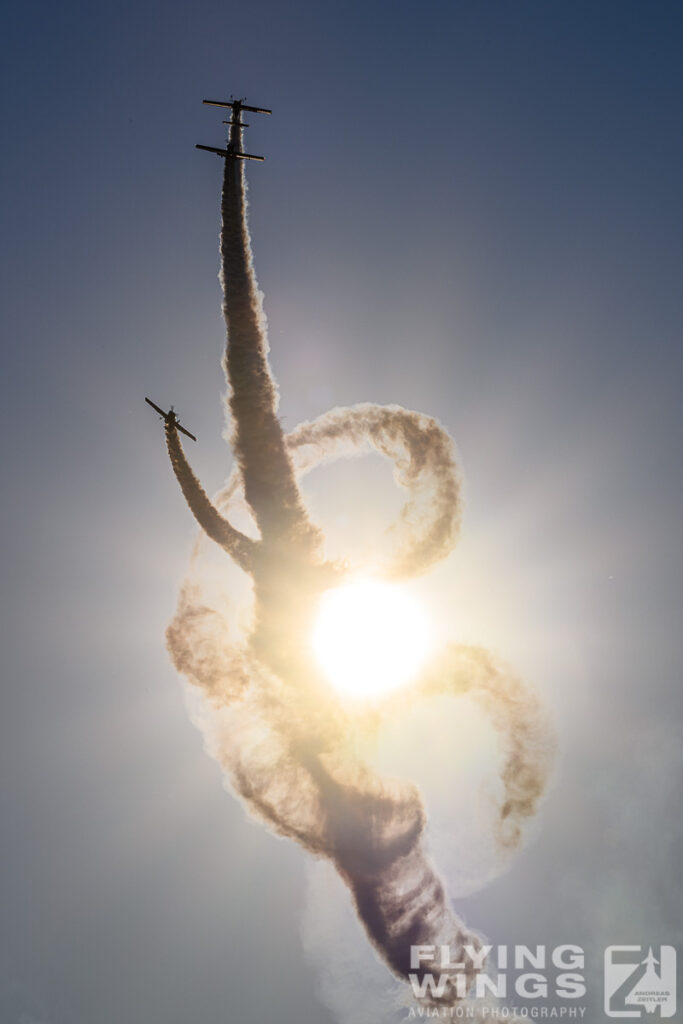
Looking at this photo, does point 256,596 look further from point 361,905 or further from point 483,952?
point 483,952

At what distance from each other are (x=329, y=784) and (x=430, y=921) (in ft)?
48.1

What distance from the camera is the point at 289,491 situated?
32.3 metres

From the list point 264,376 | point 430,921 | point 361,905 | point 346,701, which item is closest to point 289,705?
point 346,701

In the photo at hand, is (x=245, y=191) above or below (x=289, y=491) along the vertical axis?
above

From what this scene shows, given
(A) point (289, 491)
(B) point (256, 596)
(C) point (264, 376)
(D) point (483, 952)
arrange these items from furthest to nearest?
1. (D) point (483, 952)
2. (B) point (256, 596)
3. (A) point (289, 491)
4. (C) point (264, 376)

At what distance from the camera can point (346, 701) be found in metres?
43.6

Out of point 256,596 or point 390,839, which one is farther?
point 390,839

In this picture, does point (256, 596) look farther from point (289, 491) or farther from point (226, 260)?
point (226, 260)

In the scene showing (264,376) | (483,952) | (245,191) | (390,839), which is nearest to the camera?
(245,191)

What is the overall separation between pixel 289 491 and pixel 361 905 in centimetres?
3771

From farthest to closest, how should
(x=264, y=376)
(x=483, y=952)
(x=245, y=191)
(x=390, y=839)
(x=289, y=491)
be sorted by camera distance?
(x=483, y=952), (x=390, y=839), (x=289, y=491), (x=264, y=376), (x=245, y=191)

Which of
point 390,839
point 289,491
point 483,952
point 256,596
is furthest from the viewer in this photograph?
point 483,952

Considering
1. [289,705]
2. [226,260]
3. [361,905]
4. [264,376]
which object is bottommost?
[361,905]

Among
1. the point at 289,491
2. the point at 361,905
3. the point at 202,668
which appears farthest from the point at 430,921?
the point at 289,491
